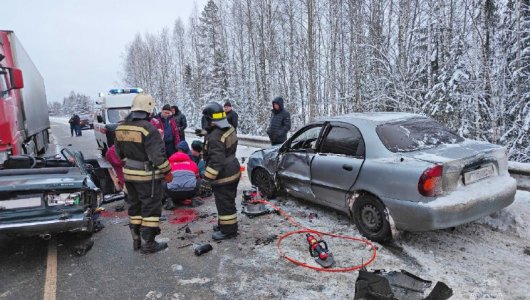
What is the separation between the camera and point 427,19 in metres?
13.3

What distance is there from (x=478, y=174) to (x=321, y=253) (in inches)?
75.4

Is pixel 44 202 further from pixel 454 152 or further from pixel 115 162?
pixel 454 152

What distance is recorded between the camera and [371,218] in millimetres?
4211

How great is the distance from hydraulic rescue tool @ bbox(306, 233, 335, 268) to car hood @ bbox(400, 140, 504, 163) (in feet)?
4.54

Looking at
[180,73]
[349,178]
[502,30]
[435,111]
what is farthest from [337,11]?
[180,73]

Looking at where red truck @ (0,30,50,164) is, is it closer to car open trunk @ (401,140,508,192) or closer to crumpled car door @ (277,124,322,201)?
crumpled car door @ (277,124,322,201)

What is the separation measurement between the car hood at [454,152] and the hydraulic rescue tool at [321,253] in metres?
1.38

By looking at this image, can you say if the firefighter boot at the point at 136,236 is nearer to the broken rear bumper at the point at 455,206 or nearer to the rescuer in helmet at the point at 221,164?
the rescuer in helmet at the point at 221,164

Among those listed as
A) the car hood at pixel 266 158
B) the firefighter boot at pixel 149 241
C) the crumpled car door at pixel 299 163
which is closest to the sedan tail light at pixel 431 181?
the crumpled car door at pixel 299 163

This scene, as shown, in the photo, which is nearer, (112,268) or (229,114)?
(112,268)

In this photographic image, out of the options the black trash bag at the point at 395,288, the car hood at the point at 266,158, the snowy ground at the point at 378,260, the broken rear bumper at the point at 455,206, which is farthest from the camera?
the car hood at the point at 266,158

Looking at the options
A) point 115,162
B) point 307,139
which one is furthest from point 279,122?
point 115,162

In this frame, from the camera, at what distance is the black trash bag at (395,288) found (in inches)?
105

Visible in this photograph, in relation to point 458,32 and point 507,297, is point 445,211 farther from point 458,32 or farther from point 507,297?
point 458,32
